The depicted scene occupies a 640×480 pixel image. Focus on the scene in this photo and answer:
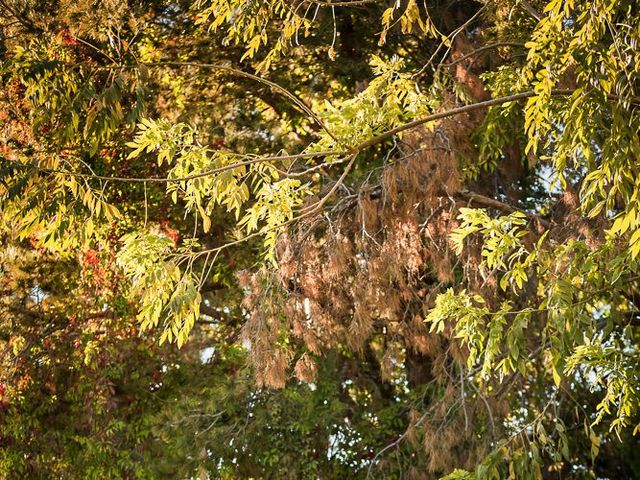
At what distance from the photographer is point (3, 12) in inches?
→ 292

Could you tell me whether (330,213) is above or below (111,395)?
above

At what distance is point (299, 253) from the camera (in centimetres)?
591

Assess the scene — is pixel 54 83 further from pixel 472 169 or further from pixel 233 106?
pixel 233 106

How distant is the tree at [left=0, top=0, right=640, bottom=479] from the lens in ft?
14.5

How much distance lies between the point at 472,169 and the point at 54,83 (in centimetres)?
323

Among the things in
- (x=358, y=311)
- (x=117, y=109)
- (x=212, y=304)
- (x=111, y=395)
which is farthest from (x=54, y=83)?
(x=212, y=304)

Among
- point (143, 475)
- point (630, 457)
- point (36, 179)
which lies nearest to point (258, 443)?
point (143, 475)

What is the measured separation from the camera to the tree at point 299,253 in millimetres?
4430

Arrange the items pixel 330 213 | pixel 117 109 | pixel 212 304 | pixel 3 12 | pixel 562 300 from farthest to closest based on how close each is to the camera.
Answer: pixel 212 304, pixel 3 12, pixel 330 213, pixel 117 109, pixel 562 300

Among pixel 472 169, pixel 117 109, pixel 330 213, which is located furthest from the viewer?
pixel 472 169

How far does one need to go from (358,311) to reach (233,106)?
309cm

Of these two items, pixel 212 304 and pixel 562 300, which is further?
pixel 212 304

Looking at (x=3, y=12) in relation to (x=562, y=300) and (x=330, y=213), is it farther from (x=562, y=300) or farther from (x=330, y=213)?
(x=562, y=300)

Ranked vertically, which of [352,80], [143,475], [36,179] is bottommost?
[143,475]
